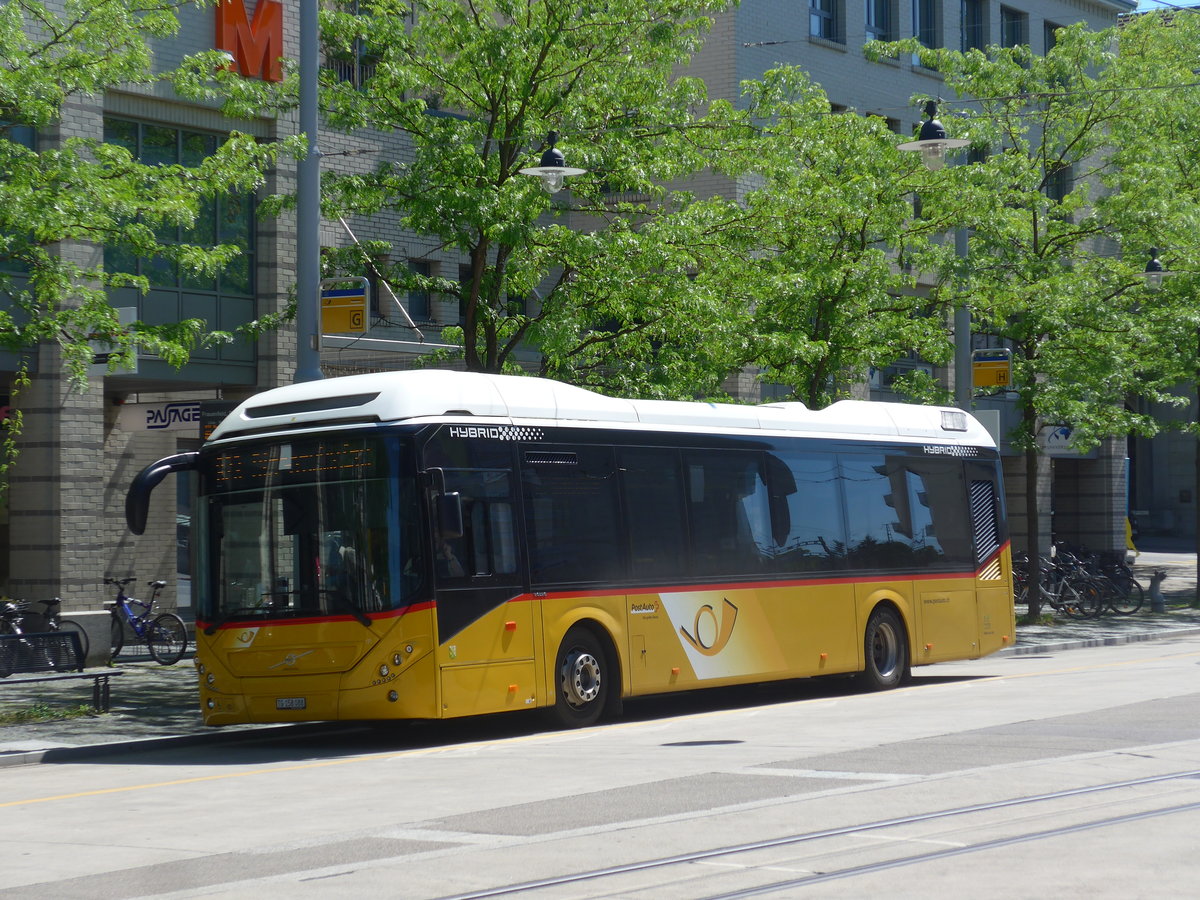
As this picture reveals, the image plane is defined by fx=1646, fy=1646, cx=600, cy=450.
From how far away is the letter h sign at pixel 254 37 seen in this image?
22.7m

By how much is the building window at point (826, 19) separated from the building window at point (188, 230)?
15.7 metres

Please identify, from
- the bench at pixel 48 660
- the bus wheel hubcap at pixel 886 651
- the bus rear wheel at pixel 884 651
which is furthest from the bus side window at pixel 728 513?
the bench at pixel 48 660

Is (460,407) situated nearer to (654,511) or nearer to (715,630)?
(654,511)

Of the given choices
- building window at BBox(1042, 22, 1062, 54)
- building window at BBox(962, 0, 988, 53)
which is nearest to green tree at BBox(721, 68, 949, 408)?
building window at BBox(962, 0, 988, 53)

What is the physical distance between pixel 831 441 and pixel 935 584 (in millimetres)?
2642

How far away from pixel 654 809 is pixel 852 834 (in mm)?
1450

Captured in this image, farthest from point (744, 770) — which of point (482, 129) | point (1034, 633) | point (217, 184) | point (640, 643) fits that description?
point (1034, 633)

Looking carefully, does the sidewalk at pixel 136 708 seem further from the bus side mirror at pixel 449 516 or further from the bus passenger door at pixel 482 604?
the bus side mirror at pixel 449 516

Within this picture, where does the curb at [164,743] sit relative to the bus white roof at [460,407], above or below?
below

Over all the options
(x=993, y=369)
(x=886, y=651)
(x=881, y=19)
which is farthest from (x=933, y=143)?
(x=881, y=19)

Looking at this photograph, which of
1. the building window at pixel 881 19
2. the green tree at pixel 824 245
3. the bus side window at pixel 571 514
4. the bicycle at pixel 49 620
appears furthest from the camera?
the building window at pixel 881 19

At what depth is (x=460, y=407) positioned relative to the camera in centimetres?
1419

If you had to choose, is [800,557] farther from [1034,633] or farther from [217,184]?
[1034,633]

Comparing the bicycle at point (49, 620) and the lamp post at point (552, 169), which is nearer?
the lamp post at point (552, 169)
